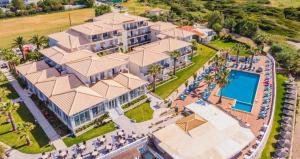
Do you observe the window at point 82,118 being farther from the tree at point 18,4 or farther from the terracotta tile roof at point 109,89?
the tree at point 18,4

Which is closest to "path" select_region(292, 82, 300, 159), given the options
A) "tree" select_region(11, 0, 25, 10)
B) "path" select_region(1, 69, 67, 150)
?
"path" select_region(1, 69, 67, 150)

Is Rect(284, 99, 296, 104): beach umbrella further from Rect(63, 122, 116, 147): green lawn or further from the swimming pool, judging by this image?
Rect(63, 122, 116, 147): green lawn

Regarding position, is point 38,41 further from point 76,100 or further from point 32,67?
point 76,100

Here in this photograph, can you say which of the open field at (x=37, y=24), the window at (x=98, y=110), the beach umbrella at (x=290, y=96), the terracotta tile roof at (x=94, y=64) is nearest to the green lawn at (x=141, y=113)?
the window at (x=98, y=110)

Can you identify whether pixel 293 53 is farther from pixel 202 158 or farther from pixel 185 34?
pixel 202 158

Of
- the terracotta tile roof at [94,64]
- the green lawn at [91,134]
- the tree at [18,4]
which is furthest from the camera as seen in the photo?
→ the tree at [18,4]

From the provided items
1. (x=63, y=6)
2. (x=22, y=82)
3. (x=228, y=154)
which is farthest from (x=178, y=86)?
(x=63, y=6)
